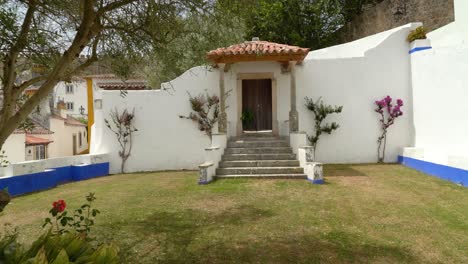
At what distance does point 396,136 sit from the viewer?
39.0 ft

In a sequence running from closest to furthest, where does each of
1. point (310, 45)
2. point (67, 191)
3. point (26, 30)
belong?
point (26, 30) → point (67, 191) → point (310, 45)

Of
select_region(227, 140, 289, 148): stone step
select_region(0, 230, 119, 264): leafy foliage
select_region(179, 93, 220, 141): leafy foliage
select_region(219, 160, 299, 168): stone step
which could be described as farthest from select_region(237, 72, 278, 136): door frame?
select_region(0, 230, 119, 264): leafy foliage

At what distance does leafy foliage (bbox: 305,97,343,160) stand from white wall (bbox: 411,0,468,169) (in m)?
2.76

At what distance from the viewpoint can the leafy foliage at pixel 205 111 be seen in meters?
12.2

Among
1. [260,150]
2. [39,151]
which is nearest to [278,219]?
[260,150]

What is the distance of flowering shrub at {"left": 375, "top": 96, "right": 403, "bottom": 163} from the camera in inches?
463

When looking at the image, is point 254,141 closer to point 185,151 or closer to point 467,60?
point 185,151

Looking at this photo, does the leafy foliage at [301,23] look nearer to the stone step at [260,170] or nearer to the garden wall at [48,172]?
the stone step at [260,170]

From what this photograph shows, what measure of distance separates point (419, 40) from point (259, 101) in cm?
629

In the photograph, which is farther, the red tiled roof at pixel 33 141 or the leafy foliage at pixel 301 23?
the red tiled roof at pixel 33 141

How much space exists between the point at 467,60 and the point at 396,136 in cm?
407

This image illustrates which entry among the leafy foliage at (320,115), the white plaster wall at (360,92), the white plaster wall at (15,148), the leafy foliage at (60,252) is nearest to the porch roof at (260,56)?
the white plaster wall at (360,92)

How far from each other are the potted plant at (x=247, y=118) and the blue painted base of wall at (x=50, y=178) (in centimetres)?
566

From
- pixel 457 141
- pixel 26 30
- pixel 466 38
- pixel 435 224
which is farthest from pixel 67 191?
pixel 466 38
